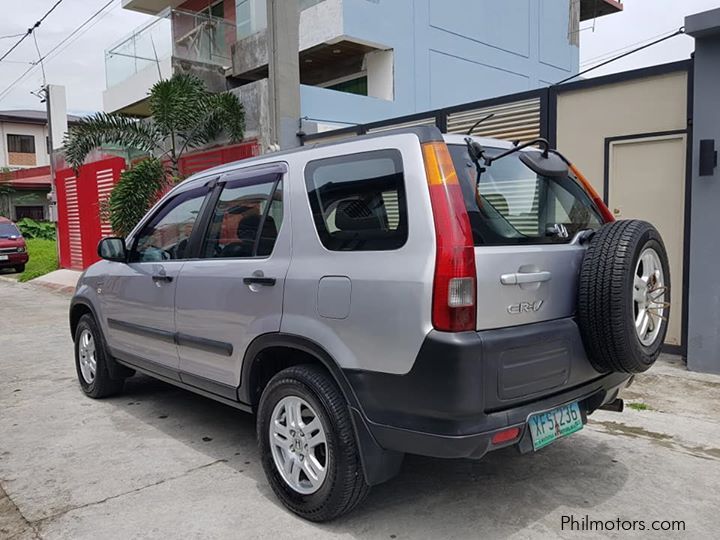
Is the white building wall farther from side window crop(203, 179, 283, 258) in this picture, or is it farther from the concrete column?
the concrete column

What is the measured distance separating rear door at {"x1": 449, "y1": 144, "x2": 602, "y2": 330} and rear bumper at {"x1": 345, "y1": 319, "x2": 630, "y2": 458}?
106mm

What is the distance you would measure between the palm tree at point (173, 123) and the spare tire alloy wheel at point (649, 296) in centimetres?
1004

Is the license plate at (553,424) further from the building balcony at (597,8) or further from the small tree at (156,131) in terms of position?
the building balcony at (597,8)

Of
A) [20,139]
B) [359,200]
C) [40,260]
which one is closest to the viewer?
[359,200]

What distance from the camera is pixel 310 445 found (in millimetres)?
3033

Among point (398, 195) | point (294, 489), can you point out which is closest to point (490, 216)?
point (398, 195)

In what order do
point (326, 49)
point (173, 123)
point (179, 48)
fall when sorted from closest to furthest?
point (173, 123) → point (179, 48) → point (326, 49)

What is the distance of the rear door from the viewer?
2623 mm

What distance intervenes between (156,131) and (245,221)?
9.60 m

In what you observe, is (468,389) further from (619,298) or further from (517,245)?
(619,298)

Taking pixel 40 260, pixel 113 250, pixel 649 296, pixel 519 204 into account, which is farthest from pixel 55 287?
pixel 649 296

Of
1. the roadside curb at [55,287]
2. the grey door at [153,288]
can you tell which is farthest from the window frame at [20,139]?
the grey door at [153,288]

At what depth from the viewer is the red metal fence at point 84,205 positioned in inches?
625

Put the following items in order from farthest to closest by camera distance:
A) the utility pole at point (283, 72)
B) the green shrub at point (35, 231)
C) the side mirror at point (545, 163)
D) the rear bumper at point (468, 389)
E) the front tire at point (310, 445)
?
the green shrub at point (35, 231)
the utility pole at point (283, 72)
the side mirror at point (545, 163)
the front tire at point (310, 445)
the rear bumper at point (468, 389)
